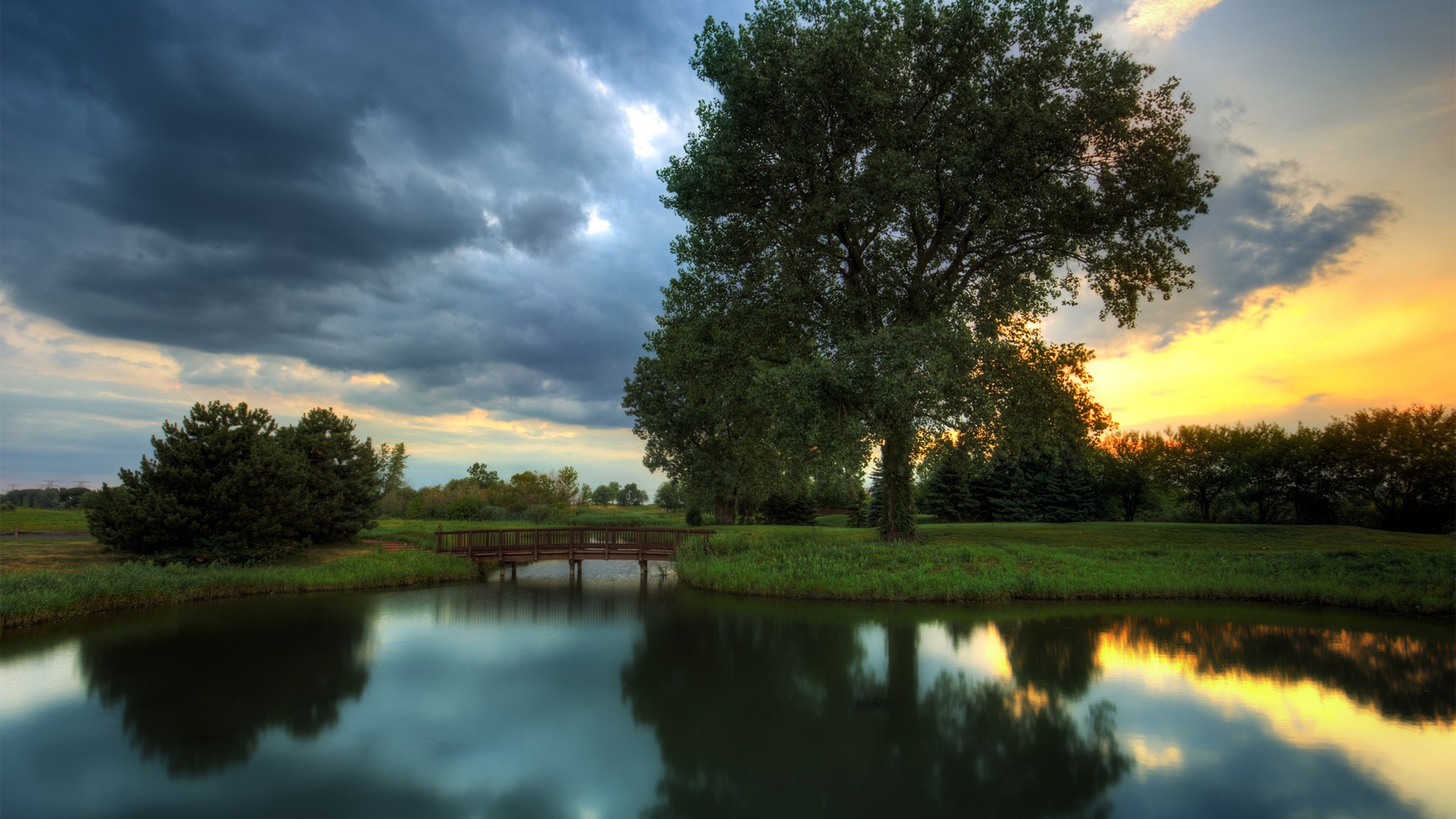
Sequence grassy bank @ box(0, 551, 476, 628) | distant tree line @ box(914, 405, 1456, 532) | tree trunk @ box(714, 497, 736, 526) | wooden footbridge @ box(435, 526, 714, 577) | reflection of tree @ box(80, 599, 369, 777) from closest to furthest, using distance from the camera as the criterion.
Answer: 1. reflection of tree @ box(80, 599, 369, 777)
2. grassy bank @ box(0, 551, 476, 628)
3. wooden footbridge @ box(435, 526, 714, 577)
4. distant tree line @ box(914, 405, 1456, 532)
5. tree trunk @ box(714, 497, 736, 526)

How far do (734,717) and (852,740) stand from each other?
1862 millimetres

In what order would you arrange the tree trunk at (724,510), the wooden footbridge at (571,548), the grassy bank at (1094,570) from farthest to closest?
the tree trunk at (724,510)
the wooden footbridge at (571,548)
the grassy bank at (1094,570)

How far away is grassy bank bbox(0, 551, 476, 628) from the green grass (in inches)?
565

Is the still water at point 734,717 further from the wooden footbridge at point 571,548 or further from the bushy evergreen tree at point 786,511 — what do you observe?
the bushy evergreen tree at point 786,511

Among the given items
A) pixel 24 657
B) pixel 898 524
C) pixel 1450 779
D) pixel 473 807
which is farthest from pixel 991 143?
pixel 24 657

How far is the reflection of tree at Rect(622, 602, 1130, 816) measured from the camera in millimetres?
7176

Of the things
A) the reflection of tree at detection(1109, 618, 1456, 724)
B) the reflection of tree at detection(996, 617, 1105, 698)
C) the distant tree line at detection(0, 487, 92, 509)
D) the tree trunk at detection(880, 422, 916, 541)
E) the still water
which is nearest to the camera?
the still water

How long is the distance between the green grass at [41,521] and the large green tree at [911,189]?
32.2m

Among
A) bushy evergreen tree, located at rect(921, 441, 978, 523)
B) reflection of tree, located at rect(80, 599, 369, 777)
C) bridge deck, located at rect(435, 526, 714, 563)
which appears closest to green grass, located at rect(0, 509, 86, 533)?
bridge deck, located at rect(435, 526, 714, 563)

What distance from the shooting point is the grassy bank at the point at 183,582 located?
1698 cm

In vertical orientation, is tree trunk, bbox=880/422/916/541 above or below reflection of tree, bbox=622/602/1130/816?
above

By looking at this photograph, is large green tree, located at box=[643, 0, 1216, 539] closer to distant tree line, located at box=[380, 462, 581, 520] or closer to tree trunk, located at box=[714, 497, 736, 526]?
tree trunk, located at box=[714, 497, 736, 526]

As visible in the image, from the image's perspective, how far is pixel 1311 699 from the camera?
10.8 metres

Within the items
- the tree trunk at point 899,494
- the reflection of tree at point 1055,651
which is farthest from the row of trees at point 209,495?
the reflection of tree at point 1055,651
